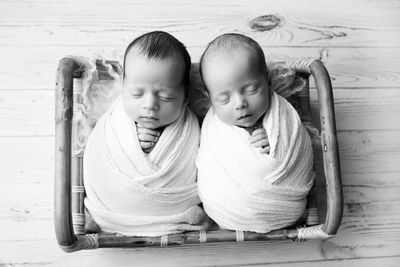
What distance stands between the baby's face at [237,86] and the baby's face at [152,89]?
72 mm

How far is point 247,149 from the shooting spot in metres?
1.03

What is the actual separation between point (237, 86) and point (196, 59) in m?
0.37

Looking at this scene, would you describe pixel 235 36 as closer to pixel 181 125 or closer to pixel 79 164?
pixel 181 125

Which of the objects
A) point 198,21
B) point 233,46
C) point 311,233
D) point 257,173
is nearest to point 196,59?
point 198,21

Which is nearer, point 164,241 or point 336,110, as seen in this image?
point 164,241

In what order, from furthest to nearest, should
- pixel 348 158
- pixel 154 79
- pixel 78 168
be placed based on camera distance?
pixel 348 158, pixel 78 168, pixel 154 79

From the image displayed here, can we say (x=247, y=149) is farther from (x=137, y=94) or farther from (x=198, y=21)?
(x=198, y=21)

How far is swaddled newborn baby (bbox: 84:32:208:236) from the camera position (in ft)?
3.33

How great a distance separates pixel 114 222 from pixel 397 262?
0.75 m

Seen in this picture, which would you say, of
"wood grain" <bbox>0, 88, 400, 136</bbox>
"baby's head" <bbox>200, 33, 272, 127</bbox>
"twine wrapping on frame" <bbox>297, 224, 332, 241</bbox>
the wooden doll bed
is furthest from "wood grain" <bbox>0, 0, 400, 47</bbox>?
"twine wrapping on frame" <bbox>297, 224, 332, 241</bbox>

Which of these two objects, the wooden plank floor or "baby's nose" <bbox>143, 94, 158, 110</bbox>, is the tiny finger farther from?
the wooden plank floor

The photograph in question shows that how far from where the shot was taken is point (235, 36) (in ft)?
3.45

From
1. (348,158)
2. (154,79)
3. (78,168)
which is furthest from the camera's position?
(348,158)

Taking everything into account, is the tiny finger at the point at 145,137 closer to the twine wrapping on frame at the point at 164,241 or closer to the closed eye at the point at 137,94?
the closed eye at the point at 137,94
